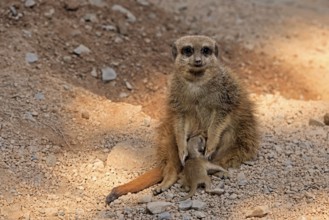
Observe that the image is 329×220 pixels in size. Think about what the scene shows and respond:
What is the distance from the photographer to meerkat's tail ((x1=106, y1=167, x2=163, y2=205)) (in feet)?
9.89

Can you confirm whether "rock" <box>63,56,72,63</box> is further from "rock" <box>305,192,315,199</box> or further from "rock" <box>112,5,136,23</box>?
"rock" <box>305,192,315,199</box>

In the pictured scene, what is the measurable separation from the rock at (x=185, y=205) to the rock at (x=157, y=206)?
0.16ft

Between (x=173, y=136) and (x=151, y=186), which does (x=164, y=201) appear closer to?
(x=151, y=186)

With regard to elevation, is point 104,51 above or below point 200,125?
below

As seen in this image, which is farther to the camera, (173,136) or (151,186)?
(173,136)

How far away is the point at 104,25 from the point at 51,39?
1.46ft

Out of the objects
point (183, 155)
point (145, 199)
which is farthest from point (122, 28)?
point (145, 199)

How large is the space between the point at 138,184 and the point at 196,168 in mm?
263

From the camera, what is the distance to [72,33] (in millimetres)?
4316

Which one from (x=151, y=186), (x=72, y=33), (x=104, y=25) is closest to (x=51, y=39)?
(x=72, y=33)

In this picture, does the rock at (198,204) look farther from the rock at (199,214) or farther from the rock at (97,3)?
the rock at (97,3)

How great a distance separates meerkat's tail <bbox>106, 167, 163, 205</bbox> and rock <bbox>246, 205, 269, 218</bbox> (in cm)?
49

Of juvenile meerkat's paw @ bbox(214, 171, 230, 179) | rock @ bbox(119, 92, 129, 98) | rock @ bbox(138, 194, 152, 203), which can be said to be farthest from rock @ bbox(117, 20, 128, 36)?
rock @ bbox(138, 194, 152, 203)

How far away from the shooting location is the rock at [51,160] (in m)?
3.24
